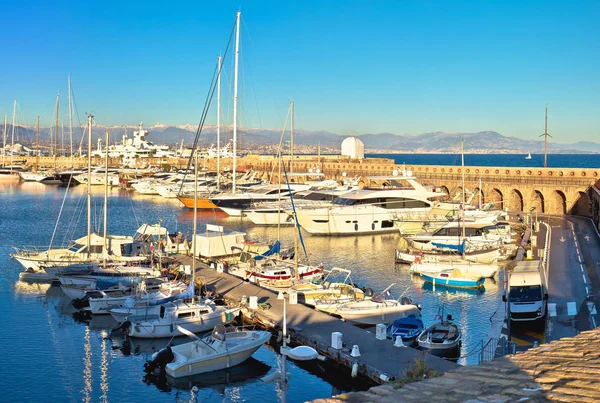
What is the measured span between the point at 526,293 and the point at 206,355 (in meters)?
10.1

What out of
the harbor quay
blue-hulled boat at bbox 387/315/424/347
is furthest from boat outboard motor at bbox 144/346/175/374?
the harbor quay

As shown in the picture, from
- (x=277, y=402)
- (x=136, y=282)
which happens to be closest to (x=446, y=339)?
(x=277, y=402)

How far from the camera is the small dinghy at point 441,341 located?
60.9 ft

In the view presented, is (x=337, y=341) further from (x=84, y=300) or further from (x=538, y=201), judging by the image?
(x=538, y=201)

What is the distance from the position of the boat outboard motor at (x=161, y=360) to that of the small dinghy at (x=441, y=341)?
718cm

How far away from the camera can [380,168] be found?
80062 mm

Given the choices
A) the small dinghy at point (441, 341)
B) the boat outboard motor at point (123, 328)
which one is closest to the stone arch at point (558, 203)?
the small dinghy at point (441, 341)

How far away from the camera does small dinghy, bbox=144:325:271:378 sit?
1764cm

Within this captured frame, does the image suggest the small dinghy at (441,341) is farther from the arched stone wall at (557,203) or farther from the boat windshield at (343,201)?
the arched stone wall at (557,203)

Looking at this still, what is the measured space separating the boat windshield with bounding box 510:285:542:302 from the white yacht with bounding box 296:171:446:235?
25667 mm

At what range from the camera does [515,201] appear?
5747 centimetres

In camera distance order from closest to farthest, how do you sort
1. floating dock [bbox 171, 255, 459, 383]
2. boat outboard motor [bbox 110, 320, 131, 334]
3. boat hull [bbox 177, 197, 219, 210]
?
floating dock [bbox 171, 255, 459, 383] < boat outboard motor [bbox 110, 320, 131, 334] < boat hull [bbox 177, 197, 219, 210]

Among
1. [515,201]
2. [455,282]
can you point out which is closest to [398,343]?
[455,282]

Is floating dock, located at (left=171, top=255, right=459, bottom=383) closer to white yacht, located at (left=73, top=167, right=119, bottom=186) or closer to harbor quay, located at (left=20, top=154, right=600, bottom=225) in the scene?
harbor quay, located at (left=20, top=154, right=600, bottom=225)
